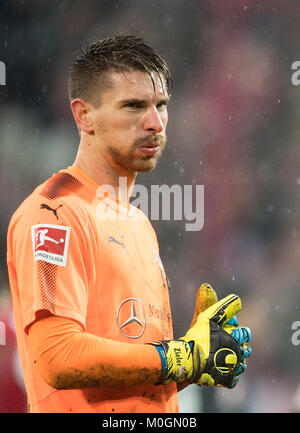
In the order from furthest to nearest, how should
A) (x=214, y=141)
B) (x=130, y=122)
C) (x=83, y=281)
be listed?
(x=214, y=141)
(x=130, y=122)
(x=83, y=281)

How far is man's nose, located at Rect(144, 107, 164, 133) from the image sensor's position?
226 cm

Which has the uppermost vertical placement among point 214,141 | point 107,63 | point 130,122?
point 214,141

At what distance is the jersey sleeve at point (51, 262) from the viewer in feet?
6.30

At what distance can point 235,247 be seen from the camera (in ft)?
20.7

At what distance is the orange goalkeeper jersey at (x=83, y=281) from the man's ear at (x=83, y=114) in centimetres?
18

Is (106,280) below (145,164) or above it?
below

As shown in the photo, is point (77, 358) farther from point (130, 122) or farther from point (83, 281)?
point (130, 122)

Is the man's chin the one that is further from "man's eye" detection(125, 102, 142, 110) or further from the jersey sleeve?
the jersey sleeve

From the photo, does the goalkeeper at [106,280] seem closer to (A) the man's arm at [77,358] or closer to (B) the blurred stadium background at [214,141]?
(A) the man's arm at [77,358]

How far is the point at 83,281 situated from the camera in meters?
Result: 2.01

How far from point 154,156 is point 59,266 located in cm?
61

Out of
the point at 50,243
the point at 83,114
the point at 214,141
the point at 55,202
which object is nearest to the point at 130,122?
the point at 83,114

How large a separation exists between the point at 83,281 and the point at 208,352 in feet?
1.64

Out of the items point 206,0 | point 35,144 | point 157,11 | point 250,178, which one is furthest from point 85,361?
point 206,0
